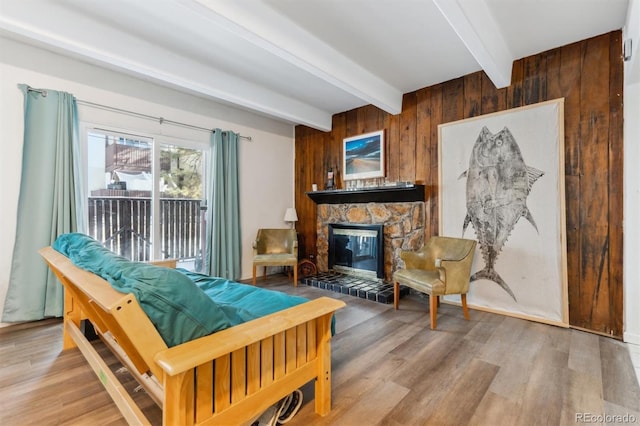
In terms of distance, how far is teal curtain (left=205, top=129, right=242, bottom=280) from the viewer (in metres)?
4.05

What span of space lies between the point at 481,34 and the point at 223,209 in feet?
11.5

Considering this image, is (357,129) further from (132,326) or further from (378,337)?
(132,326)

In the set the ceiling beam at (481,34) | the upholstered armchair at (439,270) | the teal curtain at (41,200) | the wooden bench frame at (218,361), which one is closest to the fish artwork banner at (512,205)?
the upholstered armchair at (439,270)

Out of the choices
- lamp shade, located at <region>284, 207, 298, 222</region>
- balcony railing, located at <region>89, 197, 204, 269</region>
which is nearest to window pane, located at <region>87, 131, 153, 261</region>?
balcony railing, located at <region>89, 197, 204, 269</region>

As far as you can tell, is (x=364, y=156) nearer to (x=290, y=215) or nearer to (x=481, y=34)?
(x=290, y=215)

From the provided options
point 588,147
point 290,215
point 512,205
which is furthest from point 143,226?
point 588,147

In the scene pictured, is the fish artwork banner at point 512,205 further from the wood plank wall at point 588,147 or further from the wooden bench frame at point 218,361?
the wooden bench frame at point 218,361

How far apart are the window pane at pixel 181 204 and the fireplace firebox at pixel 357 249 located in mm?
1997

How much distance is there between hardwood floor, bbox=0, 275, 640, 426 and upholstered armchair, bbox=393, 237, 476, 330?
0.32 metres

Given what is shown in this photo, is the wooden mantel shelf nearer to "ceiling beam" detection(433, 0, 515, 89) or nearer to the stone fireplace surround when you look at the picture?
the stone fireplace surround

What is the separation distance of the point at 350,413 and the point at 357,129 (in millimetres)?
3725

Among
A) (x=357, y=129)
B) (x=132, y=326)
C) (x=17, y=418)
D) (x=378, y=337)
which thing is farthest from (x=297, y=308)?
(x=357, y=129)

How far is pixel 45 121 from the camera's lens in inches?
111

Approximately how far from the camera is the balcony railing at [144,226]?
332cm
